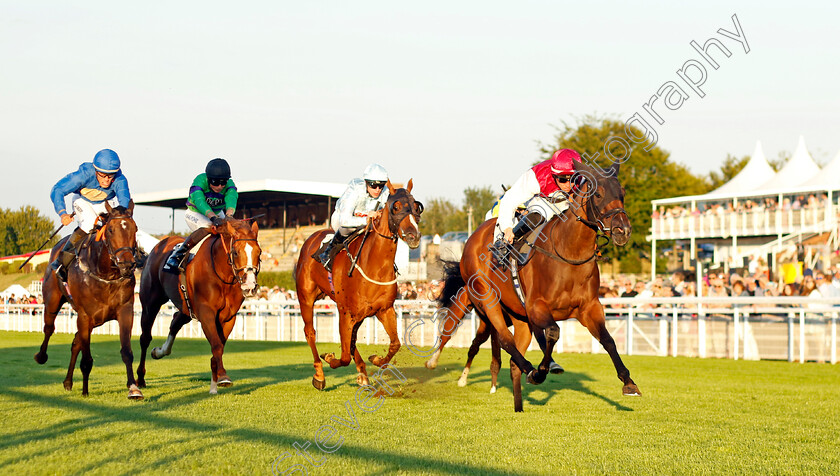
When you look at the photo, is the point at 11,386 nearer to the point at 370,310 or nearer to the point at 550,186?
the point at 370,310

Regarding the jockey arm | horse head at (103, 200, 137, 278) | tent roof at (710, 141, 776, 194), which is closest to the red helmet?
the jockey arm

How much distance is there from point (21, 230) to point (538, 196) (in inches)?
2185

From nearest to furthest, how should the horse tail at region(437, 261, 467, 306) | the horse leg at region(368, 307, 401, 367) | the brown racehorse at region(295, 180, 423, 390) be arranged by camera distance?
the brown racehorse at region(295, 180, 423, 390), the horse leg at region(368, 307, 401, 367), the horse tail at region(437, 261, 467, 306)

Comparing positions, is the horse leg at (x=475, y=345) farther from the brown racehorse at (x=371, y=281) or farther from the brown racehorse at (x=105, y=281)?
the brown racehorse at (x=105, y=281)

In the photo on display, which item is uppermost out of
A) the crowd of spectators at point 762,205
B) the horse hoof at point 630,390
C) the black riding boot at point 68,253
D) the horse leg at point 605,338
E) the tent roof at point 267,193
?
the tent roof at point 267,193

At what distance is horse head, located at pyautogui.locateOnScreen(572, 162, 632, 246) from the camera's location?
6332 mm

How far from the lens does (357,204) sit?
8.69m

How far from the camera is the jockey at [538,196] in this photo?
7512mm

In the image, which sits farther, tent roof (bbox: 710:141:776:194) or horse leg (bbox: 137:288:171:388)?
tent roof (bbox: 710:141:776:194)

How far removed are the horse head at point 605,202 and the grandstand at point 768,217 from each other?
2217cm

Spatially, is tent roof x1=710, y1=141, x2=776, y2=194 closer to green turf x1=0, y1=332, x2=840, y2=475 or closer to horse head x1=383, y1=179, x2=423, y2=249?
green turf x1=0, y1=332, x2=840, y2=475

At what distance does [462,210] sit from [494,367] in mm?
71918

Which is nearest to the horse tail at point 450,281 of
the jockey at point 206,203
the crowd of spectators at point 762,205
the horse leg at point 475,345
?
the horse leg at point 475,345

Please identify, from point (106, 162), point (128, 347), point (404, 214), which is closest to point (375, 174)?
point (404, 214)
